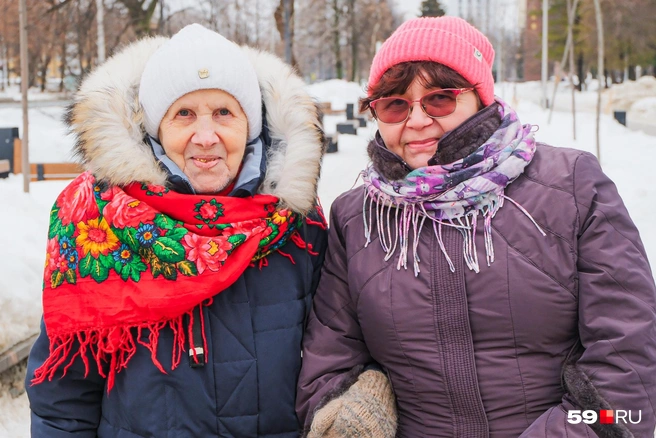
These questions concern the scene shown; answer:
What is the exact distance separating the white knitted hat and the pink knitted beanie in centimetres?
45

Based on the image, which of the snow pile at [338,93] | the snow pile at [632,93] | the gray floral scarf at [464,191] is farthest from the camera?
the snow pile at [338,93]

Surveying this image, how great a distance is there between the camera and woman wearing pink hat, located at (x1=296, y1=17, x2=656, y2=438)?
6.17 feet

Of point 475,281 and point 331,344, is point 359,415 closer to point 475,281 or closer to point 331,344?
point 331,344

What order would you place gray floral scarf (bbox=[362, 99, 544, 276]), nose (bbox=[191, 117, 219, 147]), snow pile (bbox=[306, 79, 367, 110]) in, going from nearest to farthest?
gray floral scarf (bbox=[362, 99, 544, 276]) → nose (bbox=[191, 117, 219, 147]) → snow pile (bbox=[306, 79, 367, 110])

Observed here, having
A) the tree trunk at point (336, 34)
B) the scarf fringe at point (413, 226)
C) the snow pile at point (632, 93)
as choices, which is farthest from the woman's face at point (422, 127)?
the tree trunk at point (336, 34)

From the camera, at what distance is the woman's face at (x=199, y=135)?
2.25m

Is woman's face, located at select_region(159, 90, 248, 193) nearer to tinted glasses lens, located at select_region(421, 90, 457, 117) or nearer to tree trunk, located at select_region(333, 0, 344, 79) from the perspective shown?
tinted glasses lens, located at select_region(421, 90, 457, 117)

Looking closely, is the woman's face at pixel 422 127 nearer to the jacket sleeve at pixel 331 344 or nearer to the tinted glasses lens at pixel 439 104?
the tinted glasses lens at pixel 439 104

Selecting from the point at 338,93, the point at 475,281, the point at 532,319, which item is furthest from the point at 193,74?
the point at 338,93

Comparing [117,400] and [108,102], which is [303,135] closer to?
[108,102]

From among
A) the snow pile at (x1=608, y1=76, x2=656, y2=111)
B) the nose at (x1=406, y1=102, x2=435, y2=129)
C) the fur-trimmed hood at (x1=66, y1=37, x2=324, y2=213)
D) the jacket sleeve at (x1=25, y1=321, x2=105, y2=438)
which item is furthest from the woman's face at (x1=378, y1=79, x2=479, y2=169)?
the snow pile at (x1=608, y1=76, x2=656, y2=111)

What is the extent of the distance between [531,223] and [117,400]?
56.7 inches

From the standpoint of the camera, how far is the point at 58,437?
2.22 m

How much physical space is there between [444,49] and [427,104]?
Result: 0.17 m
